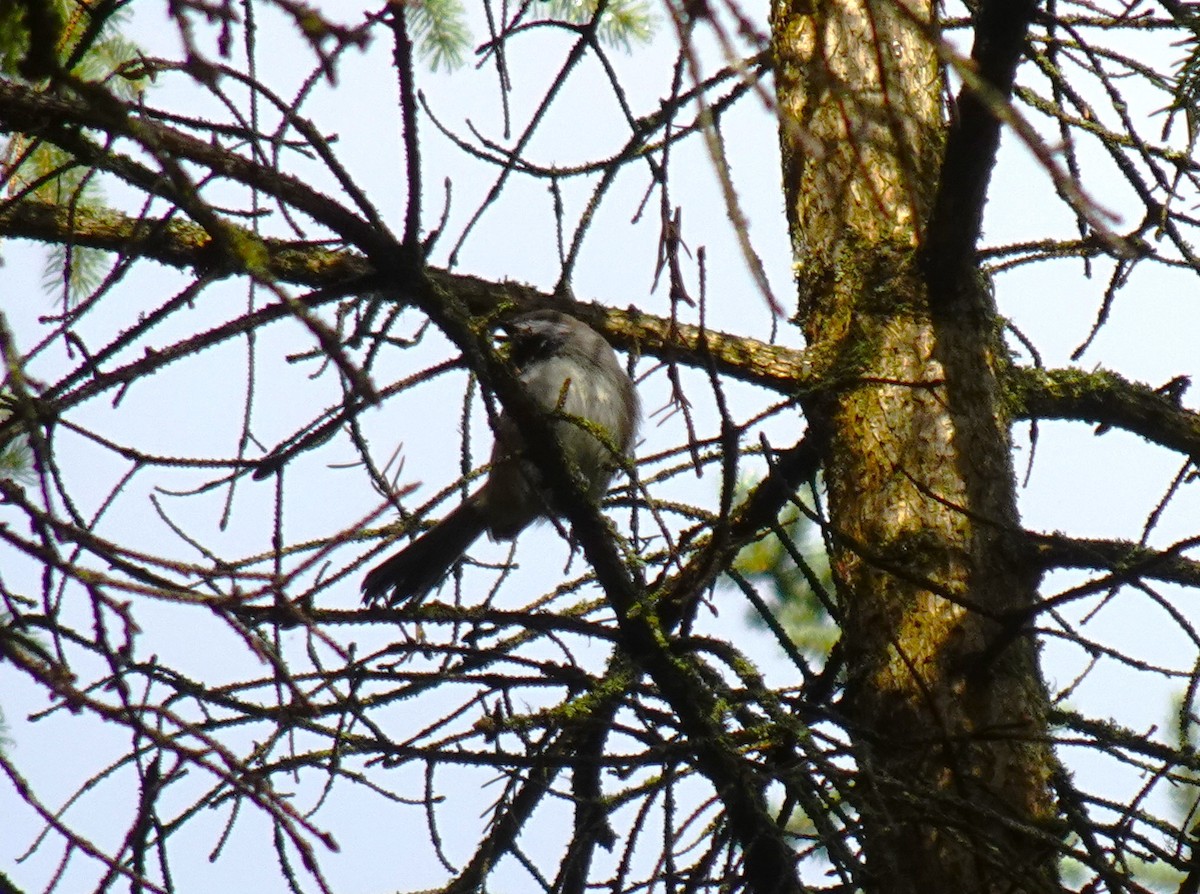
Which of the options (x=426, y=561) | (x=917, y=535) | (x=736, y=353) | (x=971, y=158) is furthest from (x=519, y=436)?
(x=971, y=158)

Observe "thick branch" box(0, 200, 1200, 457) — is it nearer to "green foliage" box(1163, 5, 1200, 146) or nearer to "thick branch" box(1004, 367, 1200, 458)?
"thick branch" box(1004, 367, 1200, 458)

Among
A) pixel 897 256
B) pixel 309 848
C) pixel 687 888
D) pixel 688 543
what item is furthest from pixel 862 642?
pixel 309 848

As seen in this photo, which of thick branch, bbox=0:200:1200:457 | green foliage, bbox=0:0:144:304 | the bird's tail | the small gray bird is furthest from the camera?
the small gray bird

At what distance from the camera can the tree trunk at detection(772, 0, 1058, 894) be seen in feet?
8.06

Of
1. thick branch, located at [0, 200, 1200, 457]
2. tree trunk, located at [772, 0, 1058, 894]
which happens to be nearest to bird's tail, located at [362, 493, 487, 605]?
thick branch, located at [0, 200, 1200, 457]

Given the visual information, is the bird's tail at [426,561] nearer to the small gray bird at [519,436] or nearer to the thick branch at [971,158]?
the small gray bird at [519,436]

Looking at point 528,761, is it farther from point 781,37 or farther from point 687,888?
point 781,37

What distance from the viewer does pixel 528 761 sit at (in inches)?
97.5

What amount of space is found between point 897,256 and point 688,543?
0.87 metres

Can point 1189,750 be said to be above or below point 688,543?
below

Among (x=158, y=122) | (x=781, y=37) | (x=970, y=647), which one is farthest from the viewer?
(x=781, y=37)

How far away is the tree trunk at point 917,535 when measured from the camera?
2.46 metres

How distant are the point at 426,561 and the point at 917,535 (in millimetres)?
2129

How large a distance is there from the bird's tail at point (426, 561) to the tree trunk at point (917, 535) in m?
1.65
